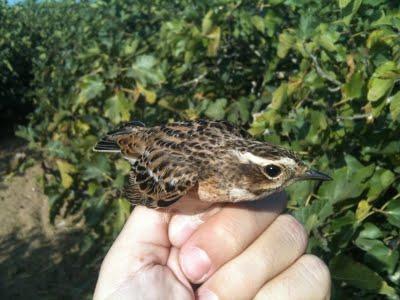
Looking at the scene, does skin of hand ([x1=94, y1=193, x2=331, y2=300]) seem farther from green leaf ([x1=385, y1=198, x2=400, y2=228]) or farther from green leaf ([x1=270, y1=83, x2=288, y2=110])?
green leaf ([x1=270, y1=83, x2=288, y2=110])

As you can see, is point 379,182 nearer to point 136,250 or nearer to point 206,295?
point 206,295

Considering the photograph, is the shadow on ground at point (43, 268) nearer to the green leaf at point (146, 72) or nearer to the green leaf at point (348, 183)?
the green leaf at point (146, 72)

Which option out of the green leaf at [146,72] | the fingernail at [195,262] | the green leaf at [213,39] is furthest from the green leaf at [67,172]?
the fingernail at [195,262]

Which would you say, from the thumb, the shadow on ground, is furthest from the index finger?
the shadow on ground

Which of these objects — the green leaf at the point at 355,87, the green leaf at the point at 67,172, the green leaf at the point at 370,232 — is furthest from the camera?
the green leaf at the point at 67,172

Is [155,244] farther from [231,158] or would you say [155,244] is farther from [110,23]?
[110,23]

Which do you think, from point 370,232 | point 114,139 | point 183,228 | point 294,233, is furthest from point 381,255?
point 114,139
